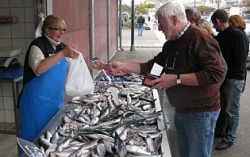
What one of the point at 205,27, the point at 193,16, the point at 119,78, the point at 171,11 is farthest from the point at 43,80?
the point at 205,27

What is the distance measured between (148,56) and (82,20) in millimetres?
7042

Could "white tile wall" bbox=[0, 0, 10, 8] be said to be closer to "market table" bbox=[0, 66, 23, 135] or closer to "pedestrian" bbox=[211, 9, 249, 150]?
"market table" bbox=[0, 66, 23, 135]

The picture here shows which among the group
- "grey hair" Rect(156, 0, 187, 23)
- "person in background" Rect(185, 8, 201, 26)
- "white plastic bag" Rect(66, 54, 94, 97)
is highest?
Answer: "person in background" Rect(185, 8, 201, 26)

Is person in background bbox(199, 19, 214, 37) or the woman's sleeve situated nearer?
the woman's sleeve

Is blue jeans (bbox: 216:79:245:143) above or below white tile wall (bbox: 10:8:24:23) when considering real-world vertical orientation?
below

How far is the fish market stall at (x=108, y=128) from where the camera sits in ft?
7.61

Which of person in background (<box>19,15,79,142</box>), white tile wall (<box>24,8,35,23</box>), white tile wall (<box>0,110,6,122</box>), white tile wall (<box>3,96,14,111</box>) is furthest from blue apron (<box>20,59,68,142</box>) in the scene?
white tile wall (<box>0,110,6,122</box>)

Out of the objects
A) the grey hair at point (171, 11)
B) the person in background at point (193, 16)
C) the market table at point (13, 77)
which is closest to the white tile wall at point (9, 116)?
the market table at point (13, 77)

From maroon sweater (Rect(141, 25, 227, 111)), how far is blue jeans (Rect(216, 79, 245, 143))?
1995mm

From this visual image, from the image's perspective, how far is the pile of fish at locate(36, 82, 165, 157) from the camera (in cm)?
232

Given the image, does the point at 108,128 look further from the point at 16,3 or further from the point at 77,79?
the point at 16,3

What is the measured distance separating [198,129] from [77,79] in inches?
53.6

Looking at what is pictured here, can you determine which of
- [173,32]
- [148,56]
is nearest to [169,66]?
[173,32]

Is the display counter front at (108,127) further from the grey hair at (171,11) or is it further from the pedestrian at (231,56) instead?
the pedestrian at (231,56)
